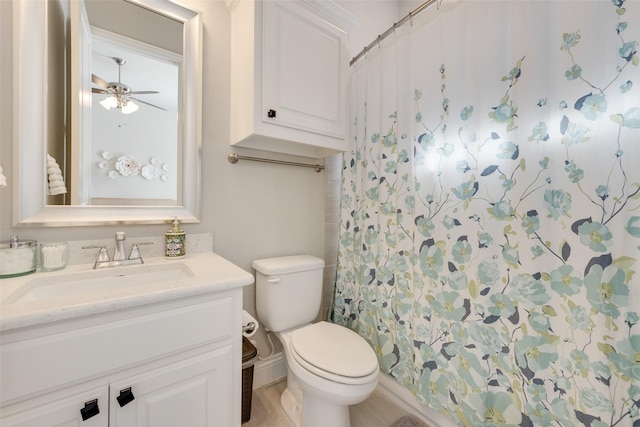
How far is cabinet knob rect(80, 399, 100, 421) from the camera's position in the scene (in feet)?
2.13

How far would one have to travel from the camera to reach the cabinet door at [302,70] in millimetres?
1197

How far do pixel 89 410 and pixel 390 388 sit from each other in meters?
1.36

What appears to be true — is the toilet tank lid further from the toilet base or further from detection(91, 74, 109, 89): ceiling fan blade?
detection(91, 74, 109, 89): ceiling fan blade

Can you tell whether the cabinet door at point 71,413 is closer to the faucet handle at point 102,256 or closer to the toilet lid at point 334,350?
the faucet handle at point 102,256

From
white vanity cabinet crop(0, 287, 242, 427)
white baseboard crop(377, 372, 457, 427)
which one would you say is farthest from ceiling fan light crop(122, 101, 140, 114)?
white baseboard crop(377, 372, 457, 427)

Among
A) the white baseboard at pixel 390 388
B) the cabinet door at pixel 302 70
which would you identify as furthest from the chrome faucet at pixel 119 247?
the white baseboard at pixel 390 388

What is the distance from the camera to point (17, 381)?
1.90ft

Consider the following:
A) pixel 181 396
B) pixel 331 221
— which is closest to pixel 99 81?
pixel 181 396

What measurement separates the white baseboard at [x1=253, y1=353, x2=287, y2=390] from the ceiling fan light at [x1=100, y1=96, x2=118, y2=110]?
1512 millimetres

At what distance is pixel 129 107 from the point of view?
1.09 metres

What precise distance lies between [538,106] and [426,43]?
1.93ft

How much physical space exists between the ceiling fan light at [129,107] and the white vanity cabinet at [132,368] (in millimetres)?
871

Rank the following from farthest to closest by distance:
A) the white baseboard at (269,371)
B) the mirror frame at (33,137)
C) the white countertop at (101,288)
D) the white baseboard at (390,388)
→ the white baseboard at (269,371)
the white baseboard at (390,388)
the mirror frame at (33,137)
the white countertop at (101,288)

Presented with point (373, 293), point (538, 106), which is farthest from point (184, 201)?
point (538, 106)
